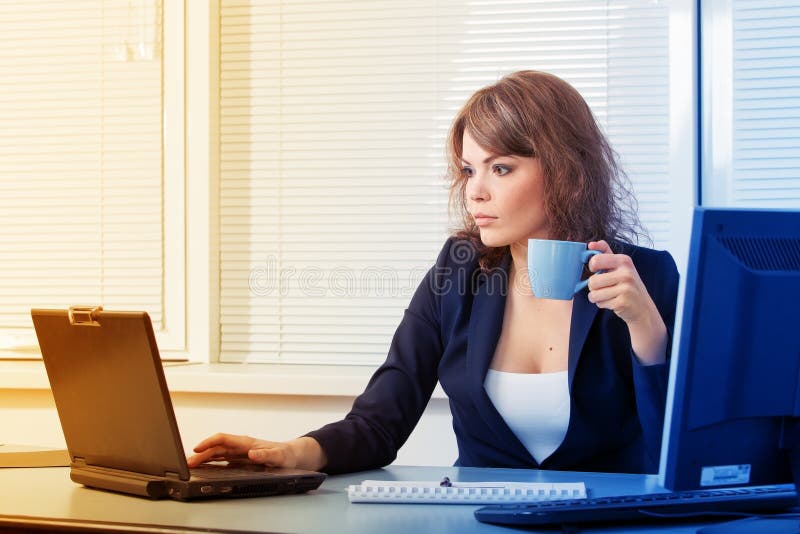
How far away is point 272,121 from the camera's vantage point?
9.09ft

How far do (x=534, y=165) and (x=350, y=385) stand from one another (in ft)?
3.22

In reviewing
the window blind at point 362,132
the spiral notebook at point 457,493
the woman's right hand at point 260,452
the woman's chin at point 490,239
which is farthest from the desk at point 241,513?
the window blind at point 362,132

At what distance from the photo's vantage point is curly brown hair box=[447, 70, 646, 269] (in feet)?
5.71

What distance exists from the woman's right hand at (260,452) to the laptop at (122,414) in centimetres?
9

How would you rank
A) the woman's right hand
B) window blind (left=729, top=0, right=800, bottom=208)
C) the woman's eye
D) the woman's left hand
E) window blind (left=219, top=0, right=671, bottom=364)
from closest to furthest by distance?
1. the woman's left hand
2. the woman's right hand
3. the woman's eye
4. window blind (left=729, top=0, right=800, bottom=208)
5. window blind (left=219, top=0, right=671, bottom=364)

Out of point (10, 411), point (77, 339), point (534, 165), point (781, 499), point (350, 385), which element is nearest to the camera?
point (781, 499)

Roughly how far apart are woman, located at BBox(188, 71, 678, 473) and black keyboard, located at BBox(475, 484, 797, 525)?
1.45 ft

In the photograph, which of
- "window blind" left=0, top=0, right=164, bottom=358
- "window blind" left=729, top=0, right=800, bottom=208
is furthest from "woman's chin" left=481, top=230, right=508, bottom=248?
"window blind" left=0, top=0, right=164, bottom=358

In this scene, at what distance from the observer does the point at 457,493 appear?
116 centimetres

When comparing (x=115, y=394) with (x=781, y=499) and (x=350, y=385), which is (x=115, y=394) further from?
(x=350, y=385)

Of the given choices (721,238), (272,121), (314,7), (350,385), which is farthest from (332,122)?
(721,238)

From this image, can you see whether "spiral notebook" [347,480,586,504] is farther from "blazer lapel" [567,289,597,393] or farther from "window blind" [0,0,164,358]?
"window blind" [0,0,164,358]

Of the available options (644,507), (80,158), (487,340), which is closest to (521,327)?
(487,340)

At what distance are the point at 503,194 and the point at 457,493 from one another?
729 mm
